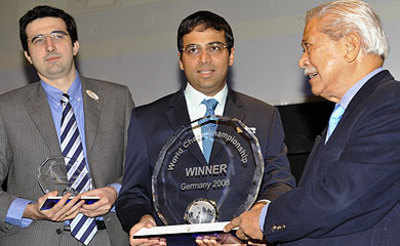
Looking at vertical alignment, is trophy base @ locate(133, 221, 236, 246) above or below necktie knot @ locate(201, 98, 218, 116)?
below

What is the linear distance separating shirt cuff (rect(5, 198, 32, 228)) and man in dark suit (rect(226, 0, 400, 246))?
1.29 metres

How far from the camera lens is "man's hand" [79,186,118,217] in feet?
10.00

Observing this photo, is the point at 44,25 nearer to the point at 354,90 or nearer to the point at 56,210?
the point at 56,210

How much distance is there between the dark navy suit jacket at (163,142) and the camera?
113 inches

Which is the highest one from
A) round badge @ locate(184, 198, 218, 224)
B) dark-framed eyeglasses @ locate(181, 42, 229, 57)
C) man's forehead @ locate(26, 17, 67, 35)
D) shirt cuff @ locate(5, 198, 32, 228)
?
man's forehead @ locate(26, 17, 67, 35)

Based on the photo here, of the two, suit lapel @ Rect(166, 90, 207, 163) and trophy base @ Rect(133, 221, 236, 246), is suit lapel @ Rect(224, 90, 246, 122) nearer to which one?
suit lapel @ Rect(166, 90, 207, 163)

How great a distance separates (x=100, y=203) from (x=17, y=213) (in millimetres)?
461

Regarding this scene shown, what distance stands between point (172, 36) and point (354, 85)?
3192 mm

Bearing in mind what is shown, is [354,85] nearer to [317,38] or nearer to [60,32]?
[317,38]

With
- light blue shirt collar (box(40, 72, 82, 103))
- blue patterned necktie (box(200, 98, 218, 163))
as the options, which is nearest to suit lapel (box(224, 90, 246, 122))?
blue patterned necktie (box(200, 98, 218, 163))

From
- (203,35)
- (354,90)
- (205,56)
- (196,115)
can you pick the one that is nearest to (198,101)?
(196,115)

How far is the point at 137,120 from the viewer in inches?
122

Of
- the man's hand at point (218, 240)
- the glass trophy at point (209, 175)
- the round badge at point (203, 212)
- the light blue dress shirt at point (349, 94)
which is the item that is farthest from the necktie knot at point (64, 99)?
the light blue dress shirt at point (349, 94)

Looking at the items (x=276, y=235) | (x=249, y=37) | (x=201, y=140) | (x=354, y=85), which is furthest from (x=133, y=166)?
(x=249, y=37)
